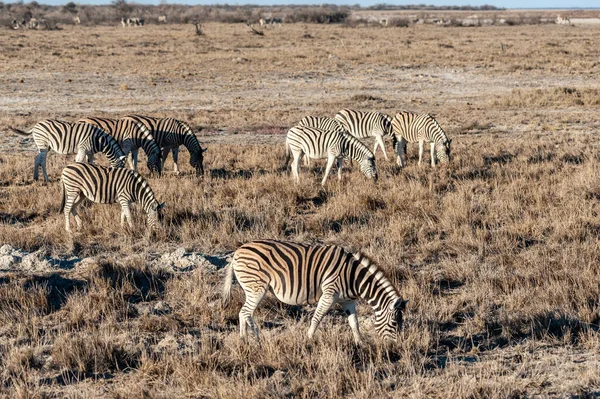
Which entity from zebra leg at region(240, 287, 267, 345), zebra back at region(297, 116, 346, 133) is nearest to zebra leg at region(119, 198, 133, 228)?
zebra leg at region(240, 287, 267, 345)

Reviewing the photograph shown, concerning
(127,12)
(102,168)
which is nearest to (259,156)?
(102,168)

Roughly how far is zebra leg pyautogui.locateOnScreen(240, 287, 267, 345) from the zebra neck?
0.95 metres

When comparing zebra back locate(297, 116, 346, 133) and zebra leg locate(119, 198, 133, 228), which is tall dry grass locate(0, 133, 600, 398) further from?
zebra back locate(297, 116, 346, 133)

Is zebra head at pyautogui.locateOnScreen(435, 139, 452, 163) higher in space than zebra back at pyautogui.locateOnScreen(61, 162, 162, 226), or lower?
lower

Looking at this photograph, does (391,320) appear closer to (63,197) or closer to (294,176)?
(63,197)

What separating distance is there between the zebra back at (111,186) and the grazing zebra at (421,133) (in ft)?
24.0

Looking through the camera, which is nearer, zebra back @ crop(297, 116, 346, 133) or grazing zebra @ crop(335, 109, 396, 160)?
zebra back @ crop(297, 116, 346, 133)

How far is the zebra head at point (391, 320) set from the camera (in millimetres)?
6957

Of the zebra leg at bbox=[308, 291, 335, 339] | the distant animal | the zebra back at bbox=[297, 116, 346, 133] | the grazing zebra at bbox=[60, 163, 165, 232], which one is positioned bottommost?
the zebra leg at bbox=[308, 291, 335, 339]

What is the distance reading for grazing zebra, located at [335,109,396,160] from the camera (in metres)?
17.6

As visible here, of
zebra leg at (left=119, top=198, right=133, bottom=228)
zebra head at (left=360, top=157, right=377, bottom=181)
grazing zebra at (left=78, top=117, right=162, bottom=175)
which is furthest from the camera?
grazing zebra at (left=78, top=117, right=162, bottom=175)

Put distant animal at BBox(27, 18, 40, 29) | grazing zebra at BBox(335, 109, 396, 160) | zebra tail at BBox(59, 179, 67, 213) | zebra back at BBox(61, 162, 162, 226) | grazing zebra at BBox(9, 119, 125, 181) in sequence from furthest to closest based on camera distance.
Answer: distant animal at BBox(27, 18, 40, 29)
grazing zebra at BBox(335, 109, 396, 160)
grazing zebra at BBox(9, 119, 125, 181)
zebra tail at BBox(59, 179, 67, 213)
zebra back at BBox(61, 162, 162, 226)

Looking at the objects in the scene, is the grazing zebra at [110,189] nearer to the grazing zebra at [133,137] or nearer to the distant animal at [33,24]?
the grazing zebra at [133,137]

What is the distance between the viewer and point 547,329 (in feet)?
24.1
